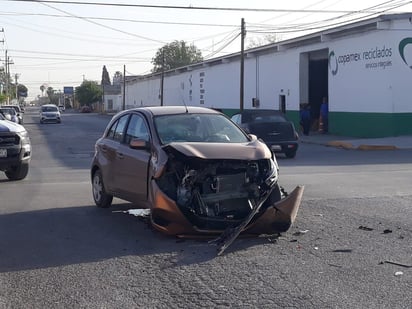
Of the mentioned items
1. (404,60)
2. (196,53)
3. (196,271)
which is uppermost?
(196,53)

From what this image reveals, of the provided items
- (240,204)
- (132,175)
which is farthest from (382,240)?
(132,175)

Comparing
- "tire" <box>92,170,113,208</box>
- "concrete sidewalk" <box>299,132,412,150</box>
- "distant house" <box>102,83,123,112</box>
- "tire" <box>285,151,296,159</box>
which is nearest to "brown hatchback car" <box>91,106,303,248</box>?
"tire" <box>92,170,113,208</box>

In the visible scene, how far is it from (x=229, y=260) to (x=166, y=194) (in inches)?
60.1

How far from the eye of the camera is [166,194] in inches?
350

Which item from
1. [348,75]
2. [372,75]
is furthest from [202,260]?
[348,75]

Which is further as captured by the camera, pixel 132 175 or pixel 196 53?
pixel 196 53

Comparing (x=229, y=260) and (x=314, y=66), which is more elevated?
(x=314, y=66)

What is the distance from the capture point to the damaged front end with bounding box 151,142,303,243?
28.8ft

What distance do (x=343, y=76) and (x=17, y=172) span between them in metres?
23.8

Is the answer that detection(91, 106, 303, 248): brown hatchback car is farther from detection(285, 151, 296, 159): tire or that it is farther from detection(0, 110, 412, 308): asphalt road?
detection(285, 151, 296, 159): tire

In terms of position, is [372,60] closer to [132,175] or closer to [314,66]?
[314,66]

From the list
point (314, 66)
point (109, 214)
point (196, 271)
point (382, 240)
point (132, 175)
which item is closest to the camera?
point (196, 271)

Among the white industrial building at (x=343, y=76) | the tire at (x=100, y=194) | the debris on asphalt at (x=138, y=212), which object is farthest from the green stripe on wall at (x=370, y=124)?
the debris on asphalt at (x=138, y=212)

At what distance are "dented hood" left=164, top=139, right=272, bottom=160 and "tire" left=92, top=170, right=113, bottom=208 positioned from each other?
2.66m
